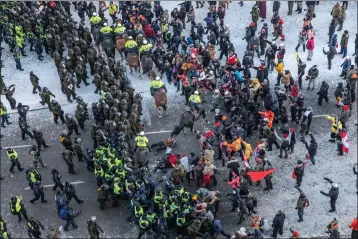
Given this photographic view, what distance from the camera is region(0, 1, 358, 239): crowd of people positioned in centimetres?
2128

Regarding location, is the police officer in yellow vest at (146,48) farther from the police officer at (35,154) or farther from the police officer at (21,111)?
the police officer at (35,154)

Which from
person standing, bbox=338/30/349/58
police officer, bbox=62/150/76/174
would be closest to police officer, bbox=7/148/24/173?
police officer, bbox=62/150/76/174

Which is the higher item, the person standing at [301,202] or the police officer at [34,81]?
the police officer at [34,81]

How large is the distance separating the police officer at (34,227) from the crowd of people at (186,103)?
0.04 meters

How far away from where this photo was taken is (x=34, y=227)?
21.1 meters

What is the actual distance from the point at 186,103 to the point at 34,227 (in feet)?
31.1

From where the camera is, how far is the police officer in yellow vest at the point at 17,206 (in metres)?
21.7

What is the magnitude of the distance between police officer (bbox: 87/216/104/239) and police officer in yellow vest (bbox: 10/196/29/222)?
103 inches

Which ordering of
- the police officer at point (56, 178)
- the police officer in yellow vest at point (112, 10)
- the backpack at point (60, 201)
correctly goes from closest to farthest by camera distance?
the backpack at point (60, 201)
the police officer at point (56, 178)
the police officer in yellow vest at point (112, 10)

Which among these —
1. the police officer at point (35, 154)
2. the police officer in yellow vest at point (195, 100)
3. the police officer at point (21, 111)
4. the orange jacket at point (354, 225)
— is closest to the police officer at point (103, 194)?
the police officer at point (35, 154)

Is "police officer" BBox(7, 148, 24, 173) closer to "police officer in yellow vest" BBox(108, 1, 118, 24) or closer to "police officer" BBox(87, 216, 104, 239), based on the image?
"police officer" BBox(87, 216, 104, 239)

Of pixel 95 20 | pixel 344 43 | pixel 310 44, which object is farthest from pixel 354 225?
pixel 95 20

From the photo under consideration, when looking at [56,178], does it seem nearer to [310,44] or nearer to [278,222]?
[278,222]

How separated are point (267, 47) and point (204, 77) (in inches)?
Answer: 216
